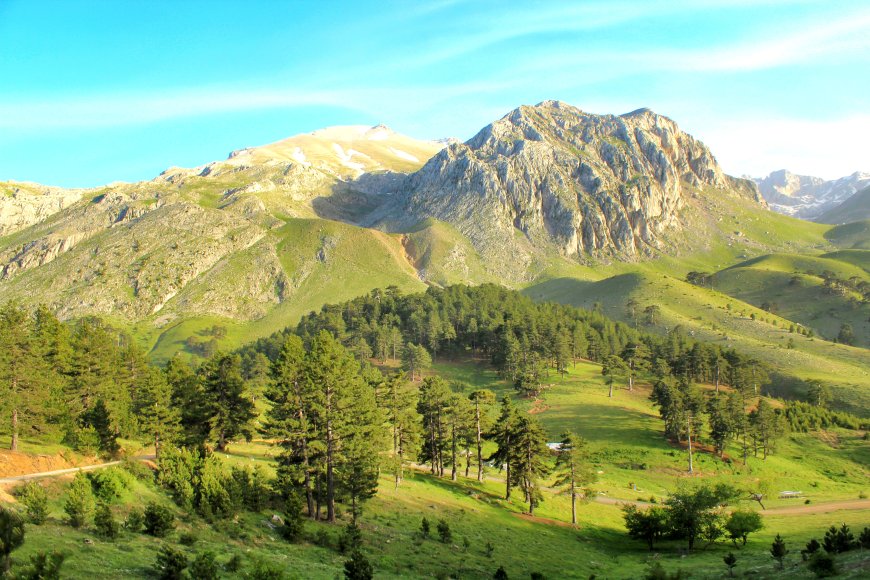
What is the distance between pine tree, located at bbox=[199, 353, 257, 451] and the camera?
55500 mm

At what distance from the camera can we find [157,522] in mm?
28953

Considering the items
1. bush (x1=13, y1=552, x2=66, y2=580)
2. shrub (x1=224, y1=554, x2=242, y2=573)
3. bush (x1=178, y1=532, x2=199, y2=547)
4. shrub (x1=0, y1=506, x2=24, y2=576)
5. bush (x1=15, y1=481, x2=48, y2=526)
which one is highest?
shrub (x1=0, y1=506, x2=24, y2=576)

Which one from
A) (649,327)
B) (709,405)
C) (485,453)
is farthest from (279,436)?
(649,327)

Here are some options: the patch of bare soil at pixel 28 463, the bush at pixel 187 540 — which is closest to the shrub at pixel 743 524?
the bush at pixel 187 540

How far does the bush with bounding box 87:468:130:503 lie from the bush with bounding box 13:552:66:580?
1522 cm

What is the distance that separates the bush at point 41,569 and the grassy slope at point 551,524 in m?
2.85

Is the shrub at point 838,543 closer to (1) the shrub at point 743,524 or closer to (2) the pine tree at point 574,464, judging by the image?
(1) the shrub at point 743,524

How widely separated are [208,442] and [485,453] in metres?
48.3

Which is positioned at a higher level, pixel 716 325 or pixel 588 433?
pixel 716 325

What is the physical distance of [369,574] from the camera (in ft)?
84.5

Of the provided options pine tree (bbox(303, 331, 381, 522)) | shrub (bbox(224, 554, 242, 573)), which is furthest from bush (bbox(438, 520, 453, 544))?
shrub (bbox(224, 554, 242, 573))

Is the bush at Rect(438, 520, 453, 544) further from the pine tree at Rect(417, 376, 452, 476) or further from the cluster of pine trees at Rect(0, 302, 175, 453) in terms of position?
the cluster of pine trees at Rect(0, 302, 175, 453)

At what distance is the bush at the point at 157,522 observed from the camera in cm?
2892

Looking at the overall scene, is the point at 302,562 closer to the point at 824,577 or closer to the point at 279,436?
the point at 279,436
